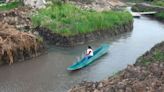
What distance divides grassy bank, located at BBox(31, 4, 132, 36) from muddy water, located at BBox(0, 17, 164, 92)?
4.52ft

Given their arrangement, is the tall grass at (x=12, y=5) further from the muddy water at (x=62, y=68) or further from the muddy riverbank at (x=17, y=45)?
the muddy water at (x=62, y=68)

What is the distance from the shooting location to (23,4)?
34719mm

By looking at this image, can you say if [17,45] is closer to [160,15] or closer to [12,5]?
[12,5]

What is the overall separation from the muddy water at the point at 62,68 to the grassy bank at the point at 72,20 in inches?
54.2

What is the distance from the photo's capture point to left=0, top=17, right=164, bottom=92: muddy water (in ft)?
64.0

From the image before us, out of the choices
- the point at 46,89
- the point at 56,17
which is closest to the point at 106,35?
the point at 56,17

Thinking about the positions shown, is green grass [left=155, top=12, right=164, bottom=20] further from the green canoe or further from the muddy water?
the green canoe

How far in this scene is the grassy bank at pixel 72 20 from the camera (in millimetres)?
29203

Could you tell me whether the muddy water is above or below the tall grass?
below

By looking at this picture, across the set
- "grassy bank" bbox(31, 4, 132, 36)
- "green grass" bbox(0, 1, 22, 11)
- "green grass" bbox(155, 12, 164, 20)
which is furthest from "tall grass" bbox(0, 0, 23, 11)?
"green grass" bbox(155, 12, 164, 20)

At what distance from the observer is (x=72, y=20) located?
30.3 meters

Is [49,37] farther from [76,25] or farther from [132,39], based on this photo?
[132,39]

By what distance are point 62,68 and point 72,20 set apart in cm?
834

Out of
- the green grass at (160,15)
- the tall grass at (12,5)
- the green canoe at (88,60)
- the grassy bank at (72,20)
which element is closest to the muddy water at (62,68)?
the green canoe at (88,60)
